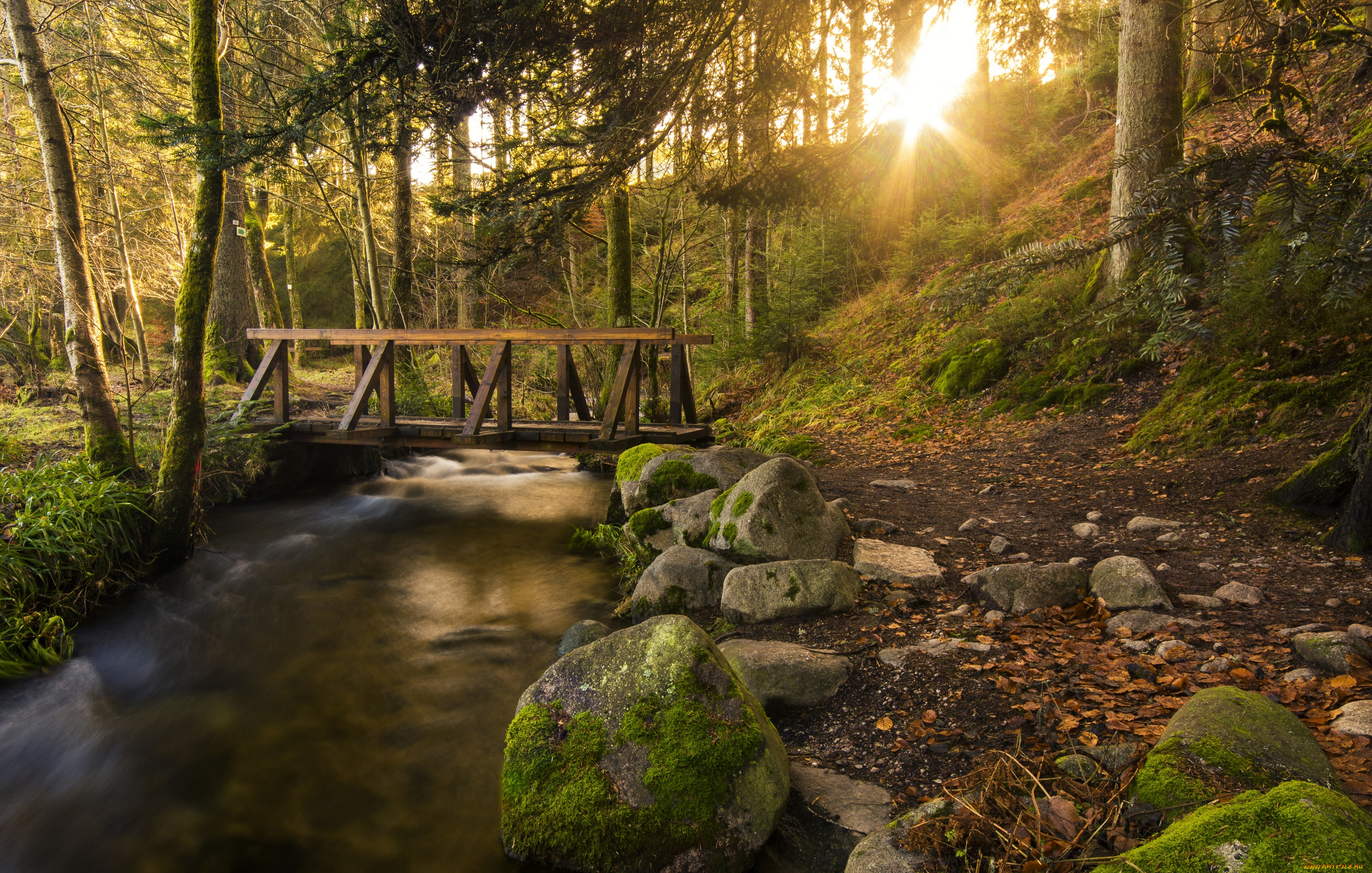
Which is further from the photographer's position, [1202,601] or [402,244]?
[402,244]

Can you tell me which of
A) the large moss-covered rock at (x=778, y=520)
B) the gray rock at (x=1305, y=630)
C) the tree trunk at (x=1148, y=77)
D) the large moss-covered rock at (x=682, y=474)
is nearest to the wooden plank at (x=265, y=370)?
the large moss-covered rock at (x=682, y=474)

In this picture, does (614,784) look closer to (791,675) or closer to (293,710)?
(791,675)

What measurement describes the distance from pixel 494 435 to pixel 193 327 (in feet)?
10.3

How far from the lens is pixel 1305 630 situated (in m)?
2.89

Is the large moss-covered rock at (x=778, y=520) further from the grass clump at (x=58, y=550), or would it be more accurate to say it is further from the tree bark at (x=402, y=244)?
the tree bark at (x=402, y=244)

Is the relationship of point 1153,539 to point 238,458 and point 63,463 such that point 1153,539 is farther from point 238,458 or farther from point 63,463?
point 238,458

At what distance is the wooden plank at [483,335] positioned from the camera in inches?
298

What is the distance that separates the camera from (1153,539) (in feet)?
14.3

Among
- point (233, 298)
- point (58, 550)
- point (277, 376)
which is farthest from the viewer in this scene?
point (233, 298)

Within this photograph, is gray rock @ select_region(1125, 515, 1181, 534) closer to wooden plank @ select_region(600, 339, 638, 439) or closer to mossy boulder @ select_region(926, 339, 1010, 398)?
wooden plank @ select_region(600, 339, 638, 439)

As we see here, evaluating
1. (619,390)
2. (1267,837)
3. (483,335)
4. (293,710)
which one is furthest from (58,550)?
(1267,837)

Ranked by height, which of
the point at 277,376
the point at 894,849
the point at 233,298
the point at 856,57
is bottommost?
the point at 894,849

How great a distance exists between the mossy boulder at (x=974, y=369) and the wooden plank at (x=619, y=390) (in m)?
4.91

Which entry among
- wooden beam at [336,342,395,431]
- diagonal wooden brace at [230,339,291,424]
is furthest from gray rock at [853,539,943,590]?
diagonal wooden brace at [230,339,291,424]
